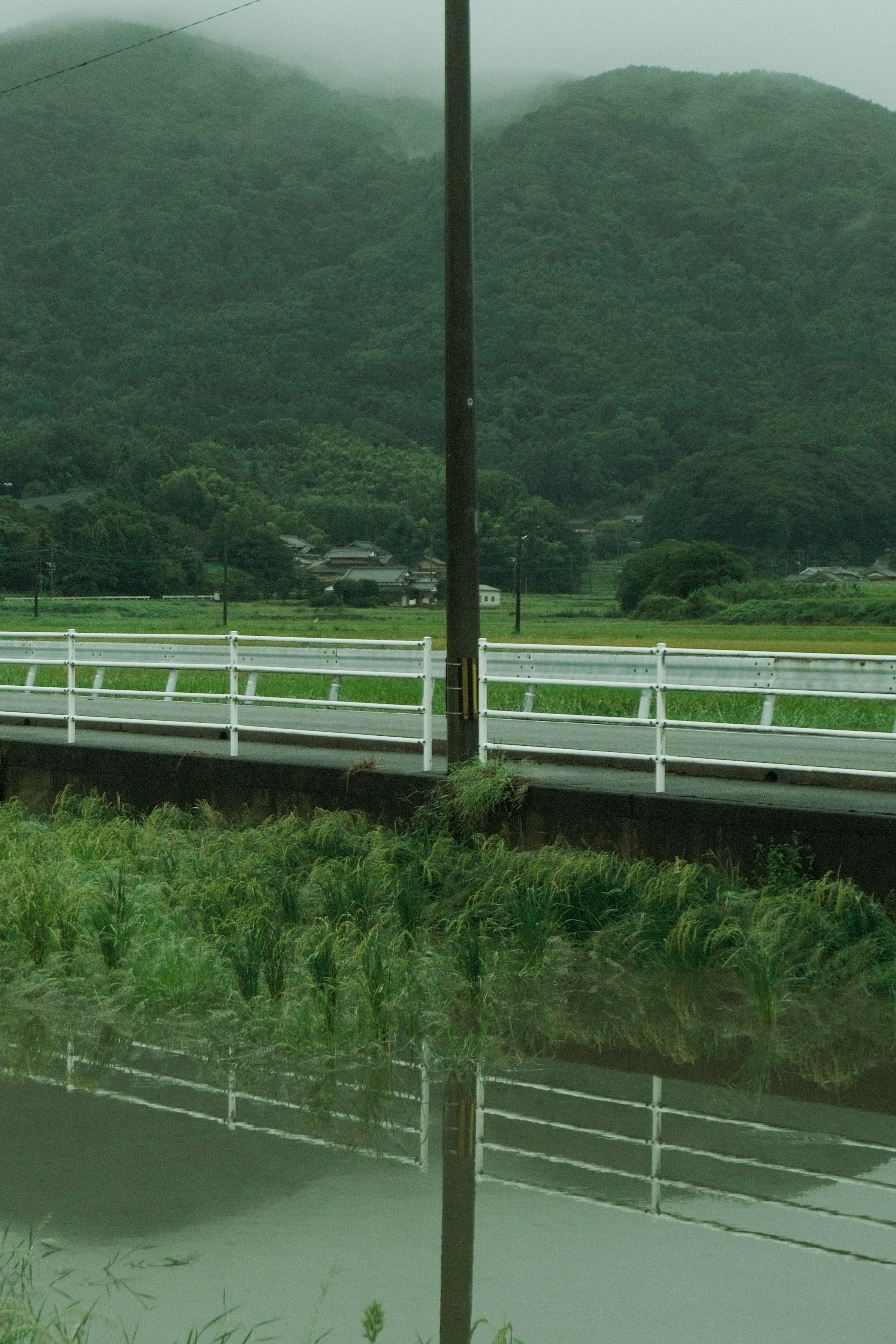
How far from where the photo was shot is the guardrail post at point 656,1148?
208 inches

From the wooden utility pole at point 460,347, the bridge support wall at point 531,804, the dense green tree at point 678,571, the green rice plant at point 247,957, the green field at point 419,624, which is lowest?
the green field at point 419,624

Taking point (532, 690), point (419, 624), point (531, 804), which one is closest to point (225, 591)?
point (419, 624)

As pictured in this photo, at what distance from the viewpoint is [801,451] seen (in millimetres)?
127250

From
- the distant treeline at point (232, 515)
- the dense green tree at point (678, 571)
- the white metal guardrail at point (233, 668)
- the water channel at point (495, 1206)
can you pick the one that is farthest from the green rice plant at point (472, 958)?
the dense green tree at point (678, 571)

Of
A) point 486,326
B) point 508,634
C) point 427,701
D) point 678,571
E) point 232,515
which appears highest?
point 486,326

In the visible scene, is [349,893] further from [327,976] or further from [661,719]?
[661,719]

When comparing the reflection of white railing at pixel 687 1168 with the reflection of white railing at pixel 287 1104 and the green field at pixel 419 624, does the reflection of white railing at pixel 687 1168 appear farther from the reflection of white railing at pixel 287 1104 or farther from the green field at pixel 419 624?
the green field at pixel 419 624

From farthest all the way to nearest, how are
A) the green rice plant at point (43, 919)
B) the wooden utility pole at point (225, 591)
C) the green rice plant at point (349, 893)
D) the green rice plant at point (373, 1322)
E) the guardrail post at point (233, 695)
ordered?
the wooden utility pole at point (225, 591), the guardrail post at point (233, 695), the green rice plant at point (349, 893), the green rice plant at point (43, 919), the green rice plant at point (373, 1322)

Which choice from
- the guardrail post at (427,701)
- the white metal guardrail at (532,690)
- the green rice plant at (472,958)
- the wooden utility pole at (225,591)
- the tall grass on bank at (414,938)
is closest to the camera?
the tall grass on bank at (414,938)

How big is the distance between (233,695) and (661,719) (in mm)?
4167

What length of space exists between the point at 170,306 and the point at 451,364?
15414cm

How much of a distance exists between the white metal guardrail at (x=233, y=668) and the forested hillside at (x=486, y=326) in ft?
308

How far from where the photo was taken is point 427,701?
11.9m

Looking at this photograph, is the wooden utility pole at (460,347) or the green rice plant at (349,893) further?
the wooden utility pole at (460,347)
